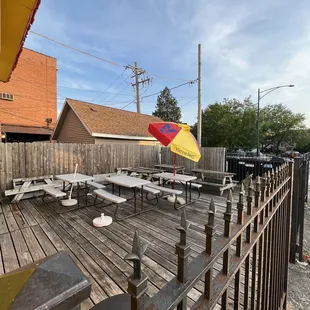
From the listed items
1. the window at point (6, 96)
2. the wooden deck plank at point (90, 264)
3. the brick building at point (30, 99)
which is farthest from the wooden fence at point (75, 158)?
the window at point (6, 96)

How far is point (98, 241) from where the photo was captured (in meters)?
3.20

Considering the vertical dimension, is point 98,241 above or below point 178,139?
below

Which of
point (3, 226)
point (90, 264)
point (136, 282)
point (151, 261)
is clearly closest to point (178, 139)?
point (151, 261)

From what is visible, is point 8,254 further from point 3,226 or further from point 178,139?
point 178,139

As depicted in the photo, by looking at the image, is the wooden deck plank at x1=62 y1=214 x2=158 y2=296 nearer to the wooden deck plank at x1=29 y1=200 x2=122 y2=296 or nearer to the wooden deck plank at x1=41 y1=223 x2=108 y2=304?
the wooden deck plank at x1=29 y1=200 x2=122 y2=296

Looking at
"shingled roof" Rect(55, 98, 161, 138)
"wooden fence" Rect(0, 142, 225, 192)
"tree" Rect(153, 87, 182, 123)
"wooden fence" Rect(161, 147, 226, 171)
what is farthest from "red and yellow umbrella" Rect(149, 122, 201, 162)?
"tree" Rect(153, 87, 182, 123)

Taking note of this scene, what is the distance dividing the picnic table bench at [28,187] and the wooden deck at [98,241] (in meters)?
0.33

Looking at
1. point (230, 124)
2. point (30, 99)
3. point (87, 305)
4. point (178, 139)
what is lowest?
point (87, 305)

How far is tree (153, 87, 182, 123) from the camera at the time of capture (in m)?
37.4

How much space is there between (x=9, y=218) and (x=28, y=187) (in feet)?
4.49

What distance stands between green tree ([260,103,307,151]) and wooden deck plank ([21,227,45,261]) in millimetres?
30746

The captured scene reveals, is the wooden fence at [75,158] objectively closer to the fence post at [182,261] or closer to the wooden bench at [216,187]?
the wooden bench at [216,187]

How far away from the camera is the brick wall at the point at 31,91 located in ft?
51.7

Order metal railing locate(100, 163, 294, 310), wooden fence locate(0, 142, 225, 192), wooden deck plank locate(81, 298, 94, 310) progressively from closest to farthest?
1. metal railing locate(100, 163, 294, 310)
2. wooden deck plank locate(81, 298, 94, 310)
3. wooden fence locate(0, 142, 225, 192)
